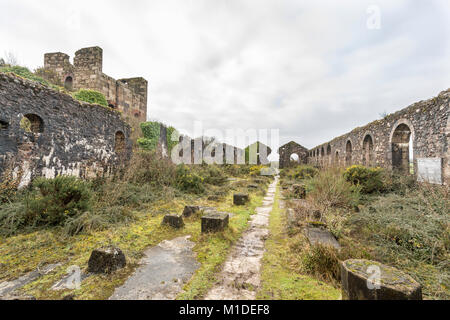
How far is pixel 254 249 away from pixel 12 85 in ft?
19.5

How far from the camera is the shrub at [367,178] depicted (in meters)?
6.75

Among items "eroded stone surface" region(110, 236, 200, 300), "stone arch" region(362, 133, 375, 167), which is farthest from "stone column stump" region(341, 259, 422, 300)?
"stone arch" region(362, 133, 375, 167)

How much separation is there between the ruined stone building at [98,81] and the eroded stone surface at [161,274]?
10.5 metres

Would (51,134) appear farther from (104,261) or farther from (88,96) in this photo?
(88,96)

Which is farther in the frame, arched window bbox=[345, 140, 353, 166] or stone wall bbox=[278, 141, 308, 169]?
stone wall bbox=[278, 141, 308, 169]

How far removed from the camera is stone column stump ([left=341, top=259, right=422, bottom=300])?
59.4 inches

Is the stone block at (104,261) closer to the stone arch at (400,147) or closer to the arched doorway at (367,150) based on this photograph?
the stone arch at (400,147)

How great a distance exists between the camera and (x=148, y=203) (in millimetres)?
5430

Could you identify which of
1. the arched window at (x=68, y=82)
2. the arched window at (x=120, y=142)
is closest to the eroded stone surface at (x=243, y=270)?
the arched window at (x=120, y=142)

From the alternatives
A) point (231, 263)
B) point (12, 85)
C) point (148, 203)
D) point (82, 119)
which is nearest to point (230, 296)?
point (231, 263)

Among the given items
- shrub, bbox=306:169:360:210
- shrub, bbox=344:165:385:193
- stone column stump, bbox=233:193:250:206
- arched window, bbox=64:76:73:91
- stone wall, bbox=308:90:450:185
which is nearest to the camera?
shrub, bbox=306:169:360:210

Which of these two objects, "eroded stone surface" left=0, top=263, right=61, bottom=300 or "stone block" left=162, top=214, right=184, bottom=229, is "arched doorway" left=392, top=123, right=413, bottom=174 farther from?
"eroded stone surface" left=0, top=263, right=61, bottom=300

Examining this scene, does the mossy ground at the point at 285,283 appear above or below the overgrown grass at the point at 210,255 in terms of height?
below

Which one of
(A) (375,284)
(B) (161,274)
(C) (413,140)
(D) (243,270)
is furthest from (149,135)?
(C) (413,140)
